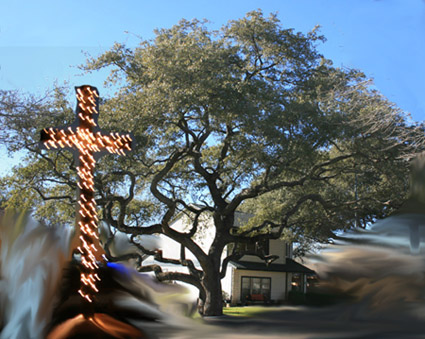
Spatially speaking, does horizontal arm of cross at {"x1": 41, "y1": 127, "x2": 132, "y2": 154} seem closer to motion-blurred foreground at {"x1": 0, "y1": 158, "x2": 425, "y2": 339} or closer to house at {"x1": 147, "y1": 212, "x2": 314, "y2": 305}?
motion-blurred foreground at {"x1": 0, "y1": 158, "x2": 425, "y2": 339}

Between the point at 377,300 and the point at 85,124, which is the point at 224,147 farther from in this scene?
the point at 377,300

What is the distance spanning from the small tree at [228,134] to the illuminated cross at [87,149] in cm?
712

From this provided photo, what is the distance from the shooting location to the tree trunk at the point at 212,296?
1821cm

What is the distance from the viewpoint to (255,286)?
31.0m

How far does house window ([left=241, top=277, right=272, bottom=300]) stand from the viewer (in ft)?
99.4

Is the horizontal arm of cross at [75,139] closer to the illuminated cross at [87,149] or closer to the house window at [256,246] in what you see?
the illuminated cross at [87,149]

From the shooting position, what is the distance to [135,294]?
4.75 m

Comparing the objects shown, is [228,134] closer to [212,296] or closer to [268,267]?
[212,296]

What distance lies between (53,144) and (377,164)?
14.0m

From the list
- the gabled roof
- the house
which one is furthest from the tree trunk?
the gabled roof

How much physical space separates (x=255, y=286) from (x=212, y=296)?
42.8 feet

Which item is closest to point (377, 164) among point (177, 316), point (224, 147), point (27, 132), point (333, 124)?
point (333, 124)

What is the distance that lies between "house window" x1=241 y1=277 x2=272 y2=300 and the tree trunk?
1151 centimetres

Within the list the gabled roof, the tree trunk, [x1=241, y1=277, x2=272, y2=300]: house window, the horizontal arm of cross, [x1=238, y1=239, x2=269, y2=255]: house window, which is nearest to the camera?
the horizontal arm of cross
